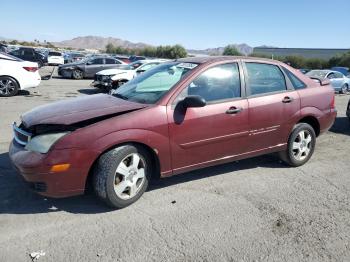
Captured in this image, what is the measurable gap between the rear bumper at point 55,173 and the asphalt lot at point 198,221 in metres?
0.32

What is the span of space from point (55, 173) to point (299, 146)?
3602 mm

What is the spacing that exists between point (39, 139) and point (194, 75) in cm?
193

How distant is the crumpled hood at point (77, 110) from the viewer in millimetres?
4051

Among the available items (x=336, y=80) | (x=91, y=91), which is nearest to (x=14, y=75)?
(x=91, y=91)

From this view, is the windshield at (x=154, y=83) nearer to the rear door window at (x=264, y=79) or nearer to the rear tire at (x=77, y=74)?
the rear door window at (x=264, y=79)

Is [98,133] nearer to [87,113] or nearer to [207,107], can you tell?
[87,113]

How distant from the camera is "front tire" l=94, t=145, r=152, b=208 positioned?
3.95m

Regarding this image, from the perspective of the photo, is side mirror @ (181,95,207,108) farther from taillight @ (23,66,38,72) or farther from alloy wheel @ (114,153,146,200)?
taillight @ (23,66,38,72)

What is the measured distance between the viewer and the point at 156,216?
13.3 feet

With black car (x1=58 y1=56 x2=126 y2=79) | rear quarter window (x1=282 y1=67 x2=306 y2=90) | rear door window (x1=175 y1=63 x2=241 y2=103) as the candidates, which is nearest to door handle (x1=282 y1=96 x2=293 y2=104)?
rear quarter window (x1=282 y1=67 x2=306 y2=90)

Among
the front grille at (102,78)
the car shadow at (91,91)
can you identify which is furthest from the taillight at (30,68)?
the front grille at (102,78)

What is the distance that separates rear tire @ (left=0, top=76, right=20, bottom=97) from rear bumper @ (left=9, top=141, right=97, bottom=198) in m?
9.47

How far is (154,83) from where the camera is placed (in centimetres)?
502

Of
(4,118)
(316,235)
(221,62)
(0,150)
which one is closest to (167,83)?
(221,62)
